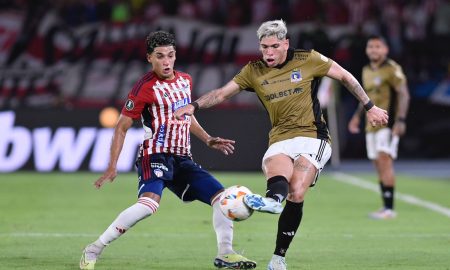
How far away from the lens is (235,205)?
788 cm

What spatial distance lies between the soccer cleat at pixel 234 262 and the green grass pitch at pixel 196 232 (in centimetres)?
20

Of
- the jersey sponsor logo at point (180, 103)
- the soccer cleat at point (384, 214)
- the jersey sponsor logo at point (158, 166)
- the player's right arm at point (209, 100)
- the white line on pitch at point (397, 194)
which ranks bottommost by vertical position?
the white line on pitch at point (397, 194)

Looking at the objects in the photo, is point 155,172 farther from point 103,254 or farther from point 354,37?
point 354,37

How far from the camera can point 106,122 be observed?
1994 centimetres

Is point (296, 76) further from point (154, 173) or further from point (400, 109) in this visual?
point (400, 109)

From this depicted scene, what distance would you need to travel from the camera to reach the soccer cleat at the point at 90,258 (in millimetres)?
8516

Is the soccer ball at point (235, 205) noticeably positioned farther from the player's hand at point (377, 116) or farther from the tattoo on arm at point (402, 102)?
the tattoo on arm at point (402, 102)

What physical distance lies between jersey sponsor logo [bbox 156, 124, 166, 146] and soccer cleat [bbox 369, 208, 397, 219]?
497cm

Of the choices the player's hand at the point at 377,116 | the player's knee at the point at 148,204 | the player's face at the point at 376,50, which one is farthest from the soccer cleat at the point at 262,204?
the player's face at the point at 376,50

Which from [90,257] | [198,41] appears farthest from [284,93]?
[198,41]

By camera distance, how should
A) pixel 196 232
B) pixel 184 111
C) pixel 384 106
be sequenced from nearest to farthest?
1. pixel 184 111
2. pixel 196 232
3. pixel 384 106

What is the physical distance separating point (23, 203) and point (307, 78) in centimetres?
697

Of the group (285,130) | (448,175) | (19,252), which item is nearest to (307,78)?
(285,130)

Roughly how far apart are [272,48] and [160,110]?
42.7 inches
